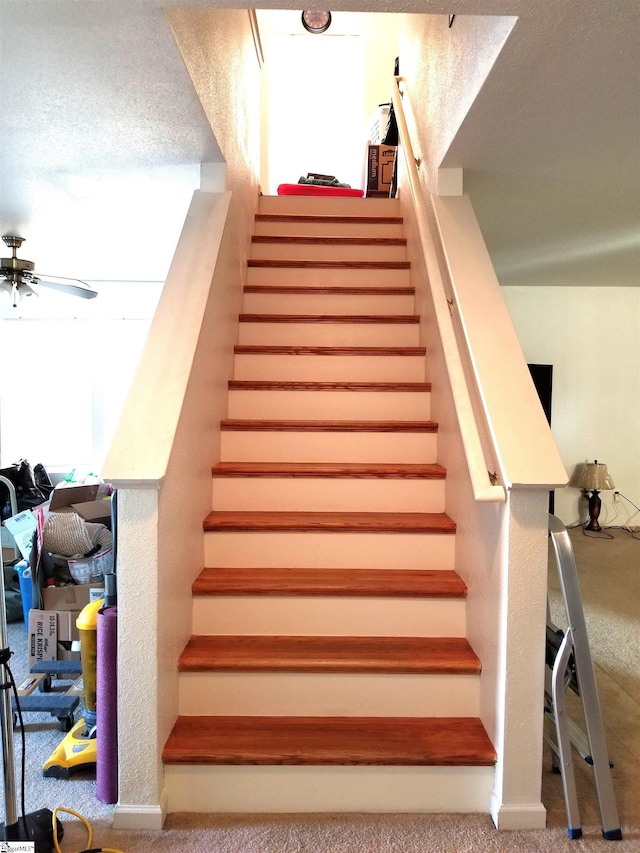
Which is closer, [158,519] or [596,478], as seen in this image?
[158,519]

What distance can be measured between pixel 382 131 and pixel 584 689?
4462mm

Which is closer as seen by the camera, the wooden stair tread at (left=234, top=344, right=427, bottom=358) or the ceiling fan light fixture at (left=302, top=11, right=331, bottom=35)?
the wooden stair tread at (left=234, top=344, right=427, bottom=358)

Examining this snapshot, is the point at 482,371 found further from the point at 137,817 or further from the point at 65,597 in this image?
the point at 65,597

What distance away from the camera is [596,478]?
185 inches

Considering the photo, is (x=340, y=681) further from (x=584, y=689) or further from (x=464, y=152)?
(x=464, y=152)

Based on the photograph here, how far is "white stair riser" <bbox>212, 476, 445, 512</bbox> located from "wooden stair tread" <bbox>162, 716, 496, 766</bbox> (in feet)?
2.55

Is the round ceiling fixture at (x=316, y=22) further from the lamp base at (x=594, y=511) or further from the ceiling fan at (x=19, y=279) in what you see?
the lamp base at (x=594, y=511)

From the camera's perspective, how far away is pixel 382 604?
1.89 meters

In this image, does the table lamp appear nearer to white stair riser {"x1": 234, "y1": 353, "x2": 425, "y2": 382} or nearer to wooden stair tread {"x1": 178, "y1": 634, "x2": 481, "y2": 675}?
white stair riser {"x1": 234, "y1": 353, "x2": 425, "y2": 382}

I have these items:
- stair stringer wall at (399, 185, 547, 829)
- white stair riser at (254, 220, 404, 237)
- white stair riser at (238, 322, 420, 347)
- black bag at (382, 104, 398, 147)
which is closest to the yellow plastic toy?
stair stringer wall at (399, 185, 547, 829)

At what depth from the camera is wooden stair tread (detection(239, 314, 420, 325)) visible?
2887 millimetres

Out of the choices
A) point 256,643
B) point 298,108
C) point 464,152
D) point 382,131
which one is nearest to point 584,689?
point 256,643

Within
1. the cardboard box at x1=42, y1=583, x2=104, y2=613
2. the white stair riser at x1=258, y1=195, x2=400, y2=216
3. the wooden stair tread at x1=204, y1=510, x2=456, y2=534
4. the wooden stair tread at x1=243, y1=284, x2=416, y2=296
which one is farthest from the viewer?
the white stair riser at x1=258, y1=195, x2=400, y2=216

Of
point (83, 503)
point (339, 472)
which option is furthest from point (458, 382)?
point (83, 503)
